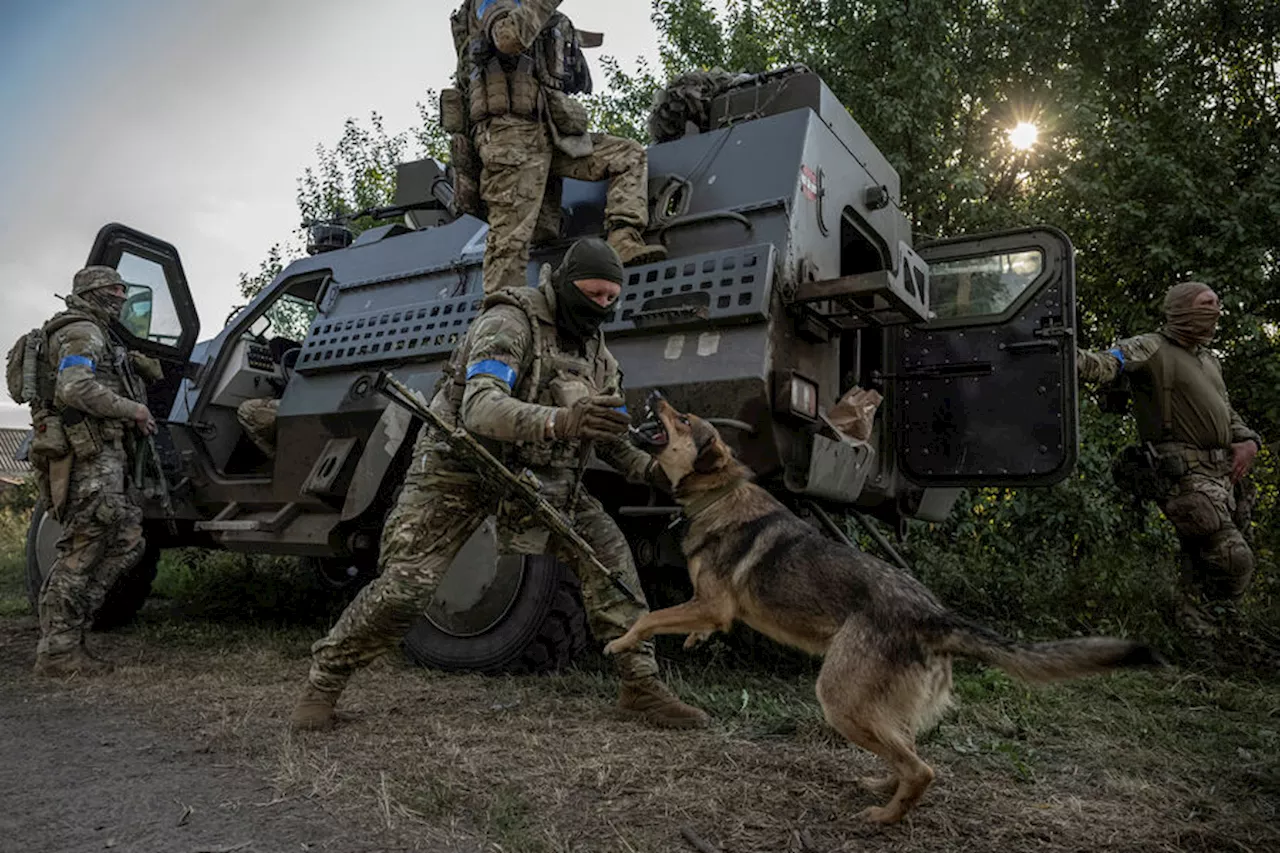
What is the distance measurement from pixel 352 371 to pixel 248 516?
1.08 meters

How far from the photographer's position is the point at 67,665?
4430 mm

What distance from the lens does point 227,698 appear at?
3.79 meters

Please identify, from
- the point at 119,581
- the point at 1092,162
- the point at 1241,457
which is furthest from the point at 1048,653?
the point at 1092,162

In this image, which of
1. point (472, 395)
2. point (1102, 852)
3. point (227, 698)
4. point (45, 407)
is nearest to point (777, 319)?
point (472, 395)

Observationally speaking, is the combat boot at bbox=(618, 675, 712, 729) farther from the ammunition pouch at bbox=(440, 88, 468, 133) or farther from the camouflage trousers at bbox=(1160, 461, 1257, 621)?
the camouflage trousers at bbox=(1160, 461, 1257, 621)

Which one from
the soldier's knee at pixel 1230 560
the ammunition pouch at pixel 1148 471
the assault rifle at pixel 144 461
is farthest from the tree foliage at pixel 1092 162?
the assault rifle at pixel 144 461

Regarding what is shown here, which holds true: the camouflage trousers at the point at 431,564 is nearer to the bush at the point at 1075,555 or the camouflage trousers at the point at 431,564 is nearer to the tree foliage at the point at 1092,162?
the bush at the point at 1075,555

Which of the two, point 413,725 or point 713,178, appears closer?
point 413,725

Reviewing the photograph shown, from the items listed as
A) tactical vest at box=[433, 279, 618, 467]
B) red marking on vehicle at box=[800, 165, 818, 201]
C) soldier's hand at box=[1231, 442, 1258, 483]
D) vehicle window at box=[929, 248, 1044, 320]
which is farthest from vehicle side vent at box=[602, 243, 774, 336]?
soldier's hand at box=[1231, 442, 1258, 483]

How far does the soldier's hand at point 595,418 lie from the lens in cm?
278

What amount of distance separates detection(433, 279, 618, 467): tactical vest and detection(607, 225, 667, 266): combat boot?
49 cm

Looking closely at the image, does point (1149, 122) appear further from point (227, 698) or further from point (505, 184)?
point (227, 698)

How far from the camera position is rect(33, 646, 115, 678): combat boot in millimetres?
4422

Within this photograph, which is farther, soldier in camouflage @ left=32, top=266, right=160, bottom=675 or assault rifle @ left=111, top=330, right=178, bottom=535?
assault rifle @ left=111, top=330, right=178, bottom=535
